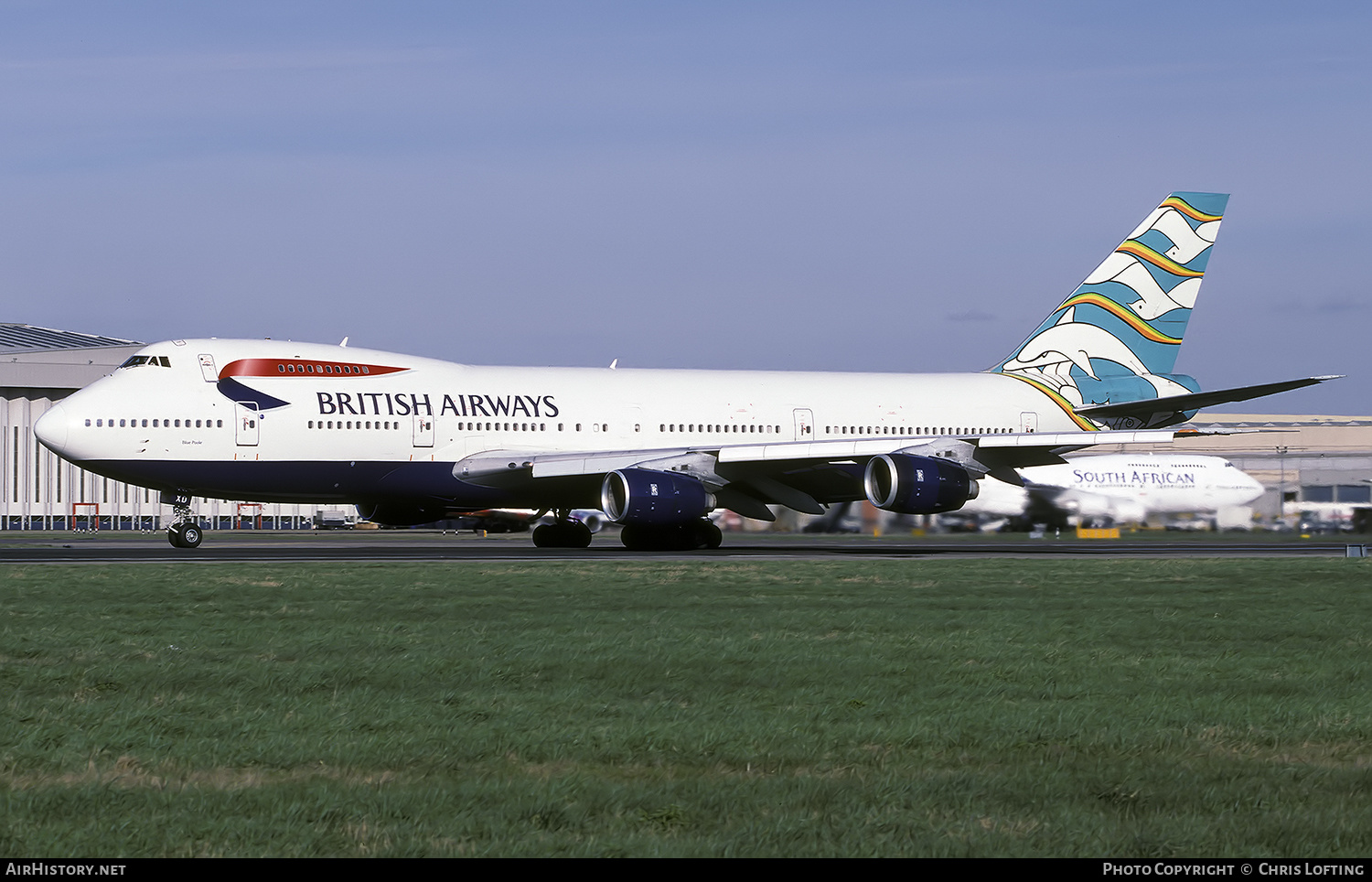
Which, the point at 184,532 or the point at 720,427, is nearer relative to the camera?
the point at 184,532

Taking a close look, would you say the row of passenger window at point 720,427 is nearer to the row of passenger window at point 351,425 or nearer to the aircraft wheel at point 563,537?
the aircraft wheel at point 563,537

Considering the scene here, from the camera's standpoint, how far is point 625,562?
27.1m

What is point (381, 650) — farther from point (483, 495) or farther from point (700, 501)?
point (483, 495)

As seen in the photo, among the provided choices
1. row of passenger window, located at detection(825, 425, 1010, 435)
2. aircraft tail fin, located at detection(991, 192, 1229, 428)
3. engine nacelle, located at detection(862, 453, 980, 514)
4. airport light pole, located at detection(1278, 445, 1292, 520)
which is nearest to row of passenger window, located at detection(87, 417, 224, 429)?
engine nacelle, located at detection(862, 453, 980, 514)

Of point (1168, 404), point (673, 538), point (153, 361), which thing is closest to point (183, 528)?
point (153, 361)

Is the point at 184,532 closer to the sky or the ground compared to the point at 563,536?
closer to the sky

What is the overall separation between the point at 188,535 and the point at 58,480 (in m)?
64.0

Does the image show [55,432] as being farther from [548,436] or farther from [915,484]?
[915,484]

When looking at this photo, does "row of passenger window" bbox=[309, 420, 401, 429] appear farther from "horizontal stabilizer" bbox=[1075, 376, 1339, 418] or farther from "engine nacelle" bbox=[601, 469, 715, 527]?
"horizontal stabilizer" bbox=[1075, 376, 1339, 418]

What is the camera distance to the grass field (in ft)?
21.6

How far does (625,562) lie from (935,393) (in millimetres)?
15746

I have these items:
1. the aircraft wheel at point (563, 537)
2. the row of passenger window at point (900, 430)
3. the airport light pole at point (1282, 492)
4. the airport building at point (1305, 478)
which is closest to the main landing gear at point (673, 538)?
the aircraft wheel at point (563, 537)

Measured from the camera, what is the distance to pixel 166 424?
32.7m

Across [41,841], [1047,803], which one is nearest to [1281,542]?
[1047,803]
